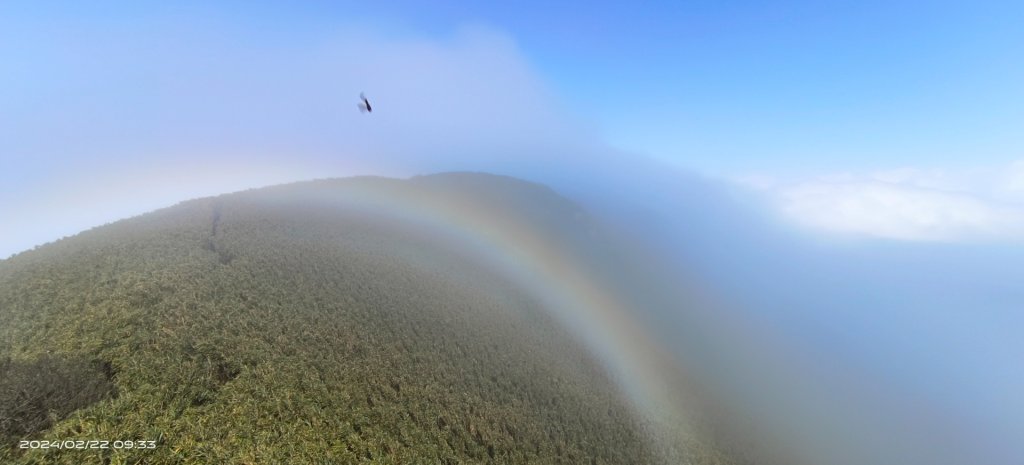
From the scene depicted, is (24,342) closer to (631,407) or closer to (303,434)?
(303,434)

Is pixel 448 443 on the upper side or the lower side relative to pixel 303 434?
lower

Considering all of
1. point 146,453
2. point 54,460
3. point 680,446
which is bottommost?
point 680,446

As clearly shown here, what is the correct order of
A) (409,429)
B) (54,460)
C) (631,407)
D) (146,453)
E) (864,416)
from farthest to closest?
(864,416)
(631,407)
(409,429)
(146,453)
(54,460)

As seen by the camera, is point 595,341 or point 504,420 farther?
point 595,341

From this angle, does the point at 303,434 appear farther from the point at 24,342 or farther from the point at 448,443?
the point at 24,342

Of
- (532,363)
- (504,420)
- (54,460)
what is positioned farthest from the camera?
(532,363)

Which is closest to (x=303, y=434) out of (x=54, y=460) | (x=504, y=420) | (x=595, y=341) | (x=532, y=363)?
(x=54, y=460)

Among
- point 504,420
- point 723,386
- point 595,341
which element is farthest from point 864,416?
point 504,420
